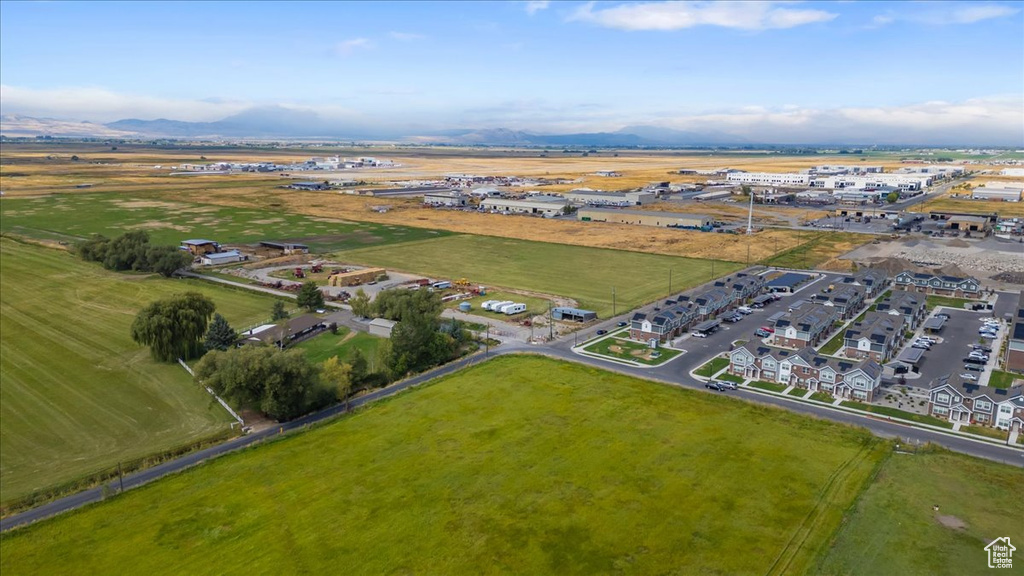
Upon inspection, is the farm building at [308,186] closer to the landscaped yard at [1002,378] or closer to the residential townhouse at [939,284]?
the residential townhouse at [939,284]

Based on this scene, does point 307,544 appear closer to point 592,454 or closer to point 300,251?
point 592,454

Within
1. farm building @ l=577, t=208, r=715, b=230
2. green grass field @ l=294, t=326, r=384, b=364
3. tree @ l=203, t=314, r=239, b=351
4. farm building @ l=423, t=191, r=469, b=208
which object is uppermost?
farm building @ l=423, t=191, r=469, b=208

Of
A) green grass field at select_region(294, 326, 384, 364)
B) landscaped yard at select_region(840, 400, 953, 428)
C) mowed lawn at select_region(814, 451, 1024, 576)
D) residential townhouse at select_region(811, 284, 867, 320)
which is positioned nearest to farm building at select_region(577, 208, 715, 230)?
residential townhouse at select_region(811, 284, 867, 320)

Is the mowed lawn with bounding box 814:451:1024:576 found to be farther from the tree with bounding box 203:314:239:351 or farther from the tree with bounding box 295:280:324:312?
the tree with bounding box 295:280:324:312

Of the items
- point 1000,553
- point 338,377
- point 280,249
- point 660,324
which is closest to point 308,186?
point 280,249

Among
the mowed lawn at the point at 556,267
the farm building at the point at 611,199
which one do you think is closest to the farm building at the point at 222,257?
the mowed lawn at the point at 556,267
